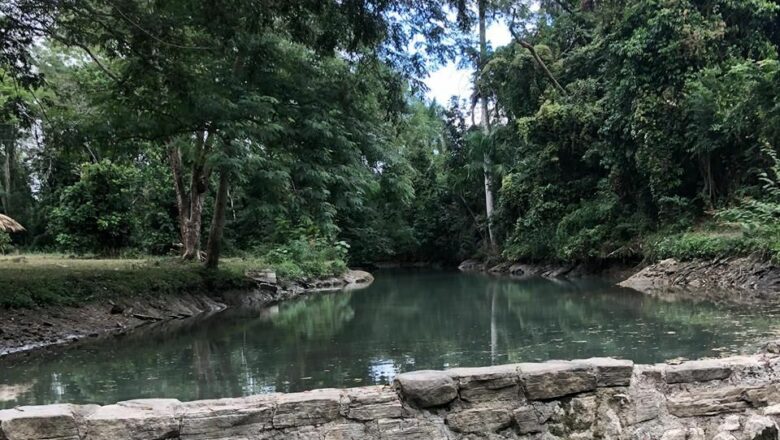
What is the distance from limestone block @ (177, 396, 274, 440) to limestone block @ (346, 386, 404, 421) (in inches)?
14.6

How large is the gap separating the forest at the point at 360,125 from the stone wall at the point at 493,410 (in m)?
5.82

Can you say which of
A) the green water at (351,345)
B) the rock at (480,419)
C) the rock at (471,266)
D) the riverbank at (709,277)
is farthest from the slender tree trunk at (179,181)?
the rock at (471,266)

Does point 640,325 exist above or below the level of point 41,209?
below

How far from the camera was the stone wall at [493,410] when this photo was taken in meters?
2.61

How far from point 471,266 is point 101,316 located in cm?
2208

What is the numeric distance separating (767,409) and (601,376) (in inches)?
34.9

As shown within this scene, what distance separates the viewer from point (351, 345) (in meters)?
7.46

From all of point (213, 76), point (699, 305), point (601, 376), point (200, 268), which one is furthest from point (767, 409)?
point (200, 268)

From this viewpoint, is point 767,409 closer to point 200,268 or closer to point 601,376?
point 601,376

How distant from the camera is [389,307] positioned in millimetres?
12391

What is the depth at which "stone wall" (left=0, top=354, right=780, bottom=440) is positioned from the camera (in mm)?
2611

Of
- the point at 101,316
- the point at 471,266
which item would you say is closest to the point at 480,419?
the point at 101,316

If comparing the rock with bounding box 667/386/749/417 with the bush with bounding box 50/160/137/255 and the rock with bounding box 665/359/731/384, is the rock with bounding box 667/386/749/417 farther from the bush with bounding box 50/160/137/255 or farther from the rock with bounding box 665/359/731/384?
the bush with bounding box 50/160/137/255

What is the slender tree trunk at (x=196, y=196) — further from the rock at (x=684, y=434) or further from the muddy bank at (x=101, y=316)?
the rock at (x=684, y=434)
